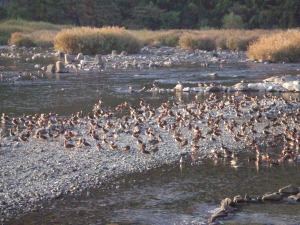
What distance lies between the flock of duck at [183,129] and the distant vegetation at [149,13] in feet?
145

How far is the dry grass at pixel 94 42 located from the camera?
39188mm

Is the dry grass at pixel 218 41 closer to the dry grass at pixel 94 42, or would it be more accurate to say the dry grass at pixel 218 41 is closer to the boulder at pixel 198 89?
the dry grass at pixel 94 42

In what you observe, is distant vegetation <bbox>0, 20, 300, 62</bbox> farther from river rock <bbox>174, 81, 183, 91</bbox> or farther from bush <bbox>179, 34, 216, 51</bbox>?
river rock <bbox>174, 81, 183, 91</bbox>

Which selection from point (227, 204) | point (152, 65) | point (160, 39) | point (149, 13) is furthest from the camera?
point (149, 13)

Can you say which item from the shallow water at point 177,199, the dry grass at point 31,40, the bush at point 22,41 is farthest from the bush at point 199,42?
the shallow water at point 177,199

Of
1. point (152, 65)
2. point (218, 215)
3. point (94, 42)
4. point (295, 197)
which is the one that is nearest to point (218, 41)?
point (94, 42)

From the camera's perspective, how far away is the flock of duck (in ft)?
43.2

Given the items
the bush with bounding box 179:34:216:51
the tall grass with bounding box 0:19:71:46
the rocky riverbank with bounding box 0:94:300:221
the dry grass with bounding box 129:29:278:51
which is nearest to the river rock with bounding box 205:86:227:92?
the rocky riverbank with bounding box 0:94:300:221

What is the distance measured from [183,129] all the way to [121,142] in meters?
2.12

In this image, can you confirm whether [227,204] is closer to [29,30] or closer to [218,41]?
[218,41]

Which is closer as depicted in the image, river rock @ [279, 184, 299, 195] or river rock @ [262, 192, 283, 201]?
river rock @ [262, 192, 283, 201]

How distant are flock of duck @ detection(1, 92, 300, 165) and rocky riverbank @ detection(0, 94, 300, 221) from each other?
0.07ft

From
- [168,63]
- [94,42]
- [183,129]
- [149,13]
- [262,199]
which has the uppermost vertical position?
[149,13]

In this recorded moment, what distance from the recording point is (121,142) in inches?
541
